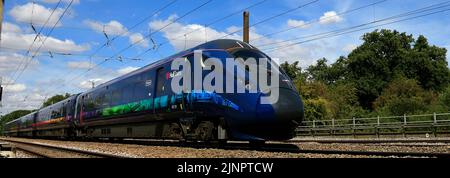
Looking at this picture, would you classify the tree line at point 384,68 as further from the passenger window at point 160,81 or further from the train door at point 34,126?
the passenger window at point 160,81

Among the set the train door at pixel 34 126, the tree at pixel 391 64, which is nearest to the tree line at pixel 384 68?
the tree at pixel 391 64

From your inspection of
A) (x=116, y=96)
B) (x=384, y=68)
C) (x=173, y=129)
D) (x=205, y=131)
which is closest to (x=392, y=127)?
(x=173, y=129)

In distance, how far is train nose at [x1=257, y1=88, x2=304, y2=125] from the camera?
11.9m

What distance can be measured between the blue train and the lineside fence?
33.2ft

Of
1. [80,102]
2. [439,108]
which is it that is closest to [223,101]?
[80,102]

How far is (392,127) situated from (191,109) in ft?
40.4

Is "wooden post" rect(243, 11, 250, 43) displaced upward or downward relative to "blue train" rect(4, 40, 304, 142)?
upward

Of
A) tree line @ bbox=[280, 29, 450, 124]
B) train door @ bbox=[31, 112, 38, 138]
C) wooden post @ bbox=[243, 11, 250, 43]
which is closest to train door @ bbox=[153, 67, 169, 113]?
wooden post @ bbox=[243, 11, 250, 43]

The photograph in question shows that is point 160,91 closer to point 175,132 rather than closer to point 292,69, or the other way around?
point 175,132

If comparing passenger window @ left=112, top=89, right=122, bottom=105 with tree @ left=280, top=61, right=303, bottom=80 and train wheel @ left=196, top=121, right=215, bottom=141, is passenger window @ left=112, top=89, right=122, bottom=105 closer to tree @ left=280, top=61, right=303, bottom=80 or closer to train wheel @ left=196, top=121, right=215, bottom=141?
train wheel @ left=196, top=121, right=215, bottom=141
